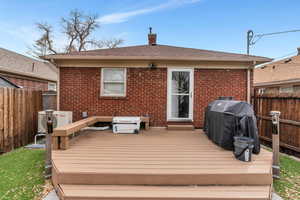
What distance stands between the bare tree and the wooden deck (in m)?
19.4

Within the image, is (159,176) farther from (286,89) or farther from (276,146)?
(286,89)

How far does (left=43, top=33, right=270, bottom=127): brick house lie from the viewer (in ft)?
20.9

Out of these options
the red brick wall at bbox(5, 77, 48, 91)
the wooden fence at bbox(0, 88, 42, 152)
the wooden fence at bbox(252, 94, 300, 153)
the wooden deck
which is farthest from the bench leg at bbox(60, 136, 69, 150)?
the red brick wall at bbox(5, 77, 48, 91)

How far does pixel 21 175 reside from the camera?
11.1 feet

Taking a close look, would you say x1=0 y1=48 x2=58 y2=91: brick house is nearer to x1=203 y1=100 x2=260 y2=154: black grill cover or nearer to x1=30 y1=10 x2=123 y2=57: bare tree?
x1=30 y1=10 x2=123 y2=57: bare tree

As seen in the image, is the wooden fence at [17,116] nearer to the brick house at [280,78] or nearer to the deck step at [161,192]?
the deck step at [161,192]

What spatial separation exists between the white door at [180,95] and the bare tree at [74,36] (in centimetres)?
1620

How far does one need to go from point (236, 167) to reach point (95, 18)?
73.1 feet

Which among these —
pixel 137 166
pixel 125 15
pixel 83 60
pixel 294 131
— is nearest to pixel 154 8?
pixel 125 15

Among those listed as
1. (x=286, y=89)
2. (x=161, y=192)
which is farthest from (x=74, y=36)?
(x=161, y=192)

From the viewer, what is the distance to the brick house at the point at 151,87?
637 cm

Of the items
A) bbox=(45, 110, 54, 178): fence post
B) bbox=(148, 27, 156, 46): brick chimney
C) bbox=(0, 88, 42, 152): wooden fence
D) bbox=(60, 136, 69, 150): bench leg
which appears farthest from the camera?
bbox=(148, 27, 156, 46): brick chimney

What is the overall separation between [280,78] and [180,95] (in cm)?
980

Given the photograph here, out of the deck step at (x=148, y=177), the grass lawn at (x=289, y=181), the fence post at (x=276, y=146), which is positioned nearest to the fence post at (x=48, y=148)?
the deck step at (x=148, y=177)
